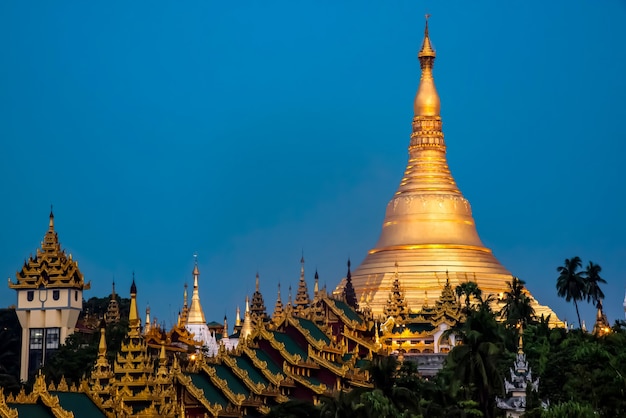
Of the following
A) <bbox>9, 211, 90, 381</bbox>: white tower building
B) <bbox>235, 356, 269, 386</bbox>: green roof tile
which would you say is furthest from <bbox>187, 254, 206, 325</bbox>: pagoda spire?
<bbox>235, 356, 269, 386</bbox>: green roof tile

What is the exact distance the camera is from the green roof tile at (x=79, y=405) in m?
45.8

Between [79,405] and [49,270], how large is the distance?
41.7m

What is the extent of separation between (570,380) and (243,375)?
11309mm

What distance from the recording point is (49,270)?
8750 cm

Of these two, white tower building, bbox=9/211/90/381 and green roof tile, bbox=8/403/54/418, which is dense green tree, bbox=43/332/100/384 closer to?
white tower building, bbox=9/211/90/381

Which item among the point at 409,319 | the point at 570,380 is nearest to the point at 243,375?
the point at 570,380

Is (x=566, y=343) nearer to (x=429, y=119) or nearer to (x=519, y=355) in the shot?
(x=519, y=355)

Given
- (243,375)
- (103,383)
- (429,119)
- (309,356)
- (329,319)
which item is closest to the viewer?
(103,383)

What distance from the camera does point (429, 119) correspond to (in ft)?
371

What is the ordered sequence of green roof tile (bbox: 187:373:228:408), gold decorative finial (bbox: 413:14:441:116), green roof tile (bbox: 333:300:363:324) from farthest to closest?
1. gold decorative finial (bbox: 413:14:441:116)
2. green roof tile (bbox: 333:300:363:324)
3. green roof tile (bbox: 187:373:228:408)

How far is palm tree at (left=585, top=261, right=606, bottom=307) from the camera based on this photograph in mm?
92438

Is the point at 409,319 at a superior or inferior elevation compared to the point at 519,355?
superior

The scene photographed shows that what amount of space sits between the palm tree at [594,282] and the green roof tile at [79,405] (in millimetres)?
49832

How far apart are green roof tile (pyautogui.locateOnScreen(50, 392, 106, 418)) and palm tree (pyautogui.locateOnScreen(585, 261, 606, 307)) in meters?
49.8
